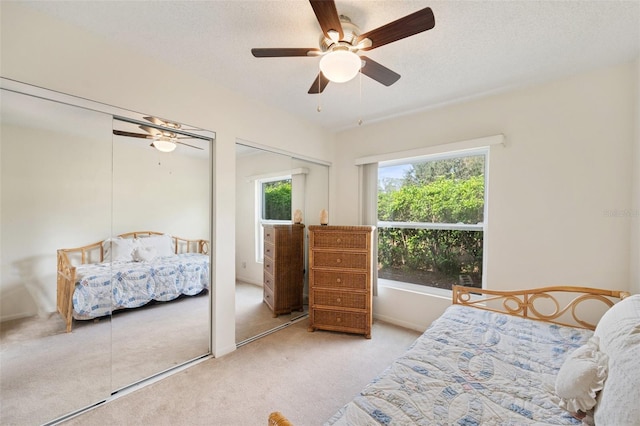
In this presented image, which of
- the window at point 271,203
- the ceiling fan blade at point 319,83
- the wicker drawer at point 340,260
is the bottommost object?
→ the wicker drawer at point 340,260

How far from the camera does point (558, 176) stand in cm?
233

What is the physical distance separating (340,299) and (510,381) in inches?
75.0

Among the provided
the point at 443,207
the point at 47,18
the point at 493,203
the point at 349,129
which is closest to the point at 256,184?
the point at 349,129

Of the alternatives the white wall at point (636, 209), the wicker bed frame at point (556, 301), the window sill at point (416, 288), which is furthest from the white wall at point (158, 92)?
the white wall at point (636, 209)

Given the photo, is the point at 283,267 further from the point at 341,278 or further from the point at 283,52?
the point at 283,52

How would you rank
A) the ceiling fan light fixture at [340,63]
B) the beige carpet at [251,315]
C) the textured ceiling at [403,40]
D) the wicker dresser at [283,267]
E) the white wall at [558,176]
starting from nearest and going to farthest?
the ceiling fan light fixture at [340,63], the textured ceiling at [403,40], the white wall at [558,176], the beige carpet at [251,315], the wicker dresser at [283,267]

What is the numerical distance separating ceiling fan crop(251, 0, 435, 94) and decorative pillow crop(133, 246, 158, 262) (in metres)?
1.80

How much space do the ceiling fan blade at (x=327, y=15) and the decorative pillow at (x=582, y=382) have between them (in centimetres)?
193

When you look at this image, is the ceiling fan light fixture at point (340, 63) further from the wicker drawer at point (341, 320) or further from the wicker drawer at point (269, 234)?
the wicker drawer at point (341, 320)

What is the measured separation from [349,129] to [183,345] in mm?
3222

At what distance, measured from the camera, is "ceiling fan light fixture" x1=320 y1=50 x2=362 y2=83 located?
1421mm

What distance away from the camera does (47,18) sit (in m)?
1.65

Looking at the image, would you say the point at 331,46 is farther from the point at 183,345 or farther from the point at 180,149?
the point at 183,345

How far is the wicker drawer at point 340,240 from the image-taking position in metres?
2.99
